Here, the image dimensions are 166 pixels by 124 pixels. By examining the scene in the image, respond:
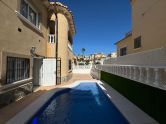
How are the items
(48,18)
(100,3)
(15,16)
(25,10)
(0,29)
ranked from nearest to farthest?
(0,29), (15,16), (25,10), (48,18), (100,3)

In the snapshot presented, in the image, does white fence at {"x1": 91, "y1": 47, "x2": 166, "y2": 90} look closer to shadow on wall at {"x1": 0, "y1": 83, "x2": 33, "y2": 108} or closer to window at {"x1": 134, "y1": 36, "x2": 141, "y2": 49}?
window at {"x1": 134, "y1": 36, "x2": 141, "y2": 49}

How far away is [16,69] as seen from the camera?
1234 cm

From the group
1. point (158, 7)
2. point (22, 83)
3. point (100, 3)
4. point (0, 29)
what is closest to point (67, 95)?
point (22, 83)

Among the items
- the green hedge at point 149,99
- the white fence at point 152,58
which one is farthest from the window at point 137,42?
the white fence at point 152,58

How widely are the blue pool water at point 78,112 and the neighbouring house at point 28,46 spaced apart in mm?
2329

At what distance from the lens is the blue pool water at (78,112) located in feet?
28.8

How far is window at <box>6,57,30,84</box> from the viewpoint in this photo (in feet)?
36.4

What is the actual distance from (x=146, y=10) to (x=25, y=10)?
8043 millimetres

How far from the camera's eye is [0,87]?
31.6 feet

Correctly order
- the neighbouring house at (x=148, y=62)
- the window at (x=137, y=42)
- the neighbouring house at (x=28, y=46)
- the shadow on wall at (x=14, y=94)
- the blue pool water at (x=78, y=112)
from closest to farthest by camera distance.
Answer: the neighbouring house at (x=148, y=62), the blue pool water at (x=78, y=112), the shadow on wall at (x=14, y=94), the neighbouring house at (x=28, y=46), the window at (x=137, y=42)

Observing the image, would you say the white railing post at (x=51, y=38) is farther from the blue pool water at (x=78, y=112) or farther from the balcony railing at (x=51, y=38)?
the blue pool water at (x=78, y=112)

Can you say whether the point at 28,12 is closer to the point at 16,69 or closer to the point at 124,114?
the point at 16,69

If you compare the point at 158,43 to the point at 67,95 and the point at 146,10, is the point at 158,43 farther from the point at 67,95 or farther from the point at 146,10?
the point at 67,95

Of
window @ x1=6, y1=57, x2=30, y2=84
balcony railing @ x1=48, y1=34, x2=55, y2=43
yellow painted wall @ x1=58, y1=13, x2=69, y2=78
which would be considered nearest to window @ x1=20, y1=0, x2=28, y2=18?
window @ x1=6, y1=57, x2=30, y2=84
